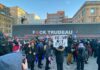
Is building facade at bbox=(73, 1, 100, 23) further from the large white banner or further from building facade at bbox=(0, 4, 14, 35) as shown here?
the large white banner

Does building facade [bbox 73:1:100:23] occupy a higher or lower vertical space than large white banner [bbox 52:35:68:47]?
higher

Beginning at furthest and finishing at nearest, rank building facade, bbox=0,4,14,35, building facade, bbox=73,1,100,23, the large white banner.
Result: 1. building facade, bbox=0,4,14,35
2. building facade, bbox=73,1,100,23
3. the large white banner

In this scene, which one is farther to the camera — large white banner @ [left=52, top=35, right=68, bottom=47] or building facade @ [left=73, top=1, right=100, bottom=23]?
building facade @ [left=73, top=1, right=100, bottom=23]

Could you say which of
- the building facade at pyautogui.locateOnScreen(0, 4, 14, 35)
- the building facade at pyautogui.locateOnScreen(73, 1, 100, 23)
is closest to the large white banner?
the building facade at pyautogui.locateOnScreen(73, 1, 100, 23)

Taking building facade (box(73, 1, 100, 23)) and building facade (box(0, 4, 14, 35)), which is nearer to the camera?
building facade (box(73, 1, 100, 23))

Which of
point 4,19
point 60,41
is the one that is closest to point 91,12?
point 4,19

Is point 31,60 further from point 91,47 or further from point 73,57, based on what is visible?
point 91,47

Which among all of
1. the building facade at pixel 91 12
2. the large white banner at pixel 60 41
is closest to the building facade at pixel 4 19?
the building facade at pixel 91 12

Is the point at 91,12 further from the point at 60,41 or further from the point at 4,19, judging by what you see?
the point at 60,41

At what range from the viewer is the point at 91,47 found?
A: 21297mm

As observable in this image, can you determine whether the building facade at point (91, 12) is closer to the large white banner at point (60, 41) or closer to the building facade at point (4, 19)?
the building facade at point (4, 19)

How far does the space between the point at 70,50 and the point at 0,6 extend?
216 feet

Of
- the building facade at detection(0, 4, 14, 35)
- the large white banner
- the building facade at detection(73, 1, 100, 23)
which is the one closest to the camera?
the large white banner

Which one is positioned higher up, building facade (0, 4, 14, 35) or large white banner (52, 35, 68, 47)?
building facade (0, 4, 14, 35)
